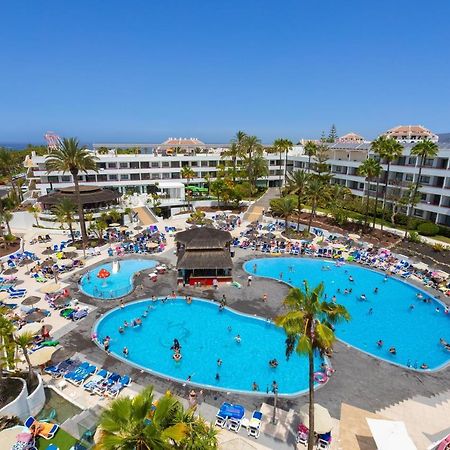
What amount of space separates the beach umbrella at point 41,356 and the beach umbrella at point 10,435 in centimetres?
505

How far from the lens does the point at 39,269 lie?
41031mm

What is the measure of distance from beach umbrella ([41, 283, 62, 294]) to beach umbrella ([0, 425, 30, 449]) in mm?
17872

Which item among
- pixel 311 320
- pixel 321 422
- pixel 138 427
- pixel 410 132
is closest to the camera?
pixel 138 427

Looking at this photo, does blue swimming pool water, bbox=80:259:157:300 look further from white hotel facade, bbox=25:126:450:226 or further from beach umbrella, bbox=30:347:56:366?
white hotel facade, bbox=25:126:450:226

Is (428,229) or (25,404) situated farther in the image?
(428,229)

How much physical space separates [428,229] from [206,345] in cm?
4445

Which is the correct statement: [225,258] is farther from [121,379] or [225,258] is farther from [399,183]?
[399,183]

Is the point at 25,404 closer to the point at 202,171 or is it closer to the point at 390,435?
the point at 390,435

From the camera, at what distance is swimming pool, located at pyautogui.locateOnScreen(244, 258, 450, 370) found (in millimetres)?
28328

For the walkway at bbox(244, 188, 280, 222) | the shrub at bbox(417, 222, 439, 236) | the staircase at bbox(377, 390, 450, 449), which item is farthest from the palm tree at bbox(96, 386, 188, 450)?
the walkway at bbox(244, 188, 280, 222)

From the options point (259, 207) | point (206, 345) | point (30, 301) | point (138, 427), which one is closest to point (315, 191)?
point (259, 207)

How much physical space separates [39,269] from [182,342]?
77.7 ft

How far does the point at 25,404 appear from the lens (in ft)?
64.5

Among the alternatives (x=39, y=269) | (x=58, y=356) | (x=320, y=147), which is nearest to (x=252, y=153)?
(x=320, y=147)
